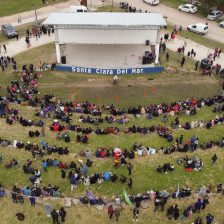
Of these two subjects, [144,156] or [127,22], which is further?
[127,22]

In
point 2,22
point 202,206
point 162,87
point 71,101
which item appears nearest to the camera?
point 202,206

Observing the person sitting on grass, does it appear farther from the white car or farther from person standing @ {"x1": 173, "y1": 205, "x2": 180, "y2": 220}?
the white car

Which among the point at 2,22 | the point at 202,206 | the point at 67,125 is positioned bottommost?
the point at 202,206

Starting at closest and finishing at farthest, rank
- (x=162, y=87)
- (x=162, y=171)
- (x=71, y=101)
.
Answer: (x=162, y=171) < (x=71, y=101) < (x=162, y=87)

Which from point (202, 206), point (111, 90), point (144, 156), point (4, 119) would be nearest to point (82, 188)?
point (144, 156)

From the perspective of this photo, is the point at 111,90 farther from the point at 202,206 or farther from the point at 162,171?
the point at 202,206

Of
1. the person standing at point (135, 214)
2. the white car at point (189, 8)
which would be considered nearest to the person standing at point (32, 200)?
the person standing at point (135, 214)
